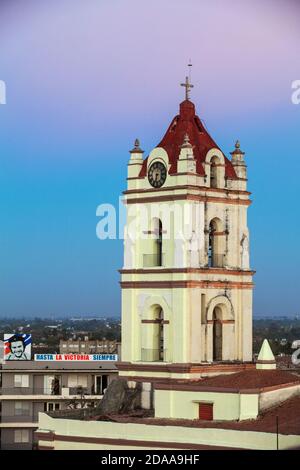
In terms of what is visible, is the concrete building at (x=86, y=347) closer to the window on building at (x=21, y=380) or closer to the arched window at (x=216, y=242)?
the window on building at (x=21, y=380)

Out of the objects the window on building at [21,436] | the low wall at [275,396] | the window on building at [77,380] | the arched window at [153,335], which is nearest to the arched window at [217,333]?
the arched window at [153,335]

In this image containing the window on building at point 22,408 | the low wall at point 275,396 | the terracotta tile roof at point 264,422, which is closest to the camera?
the terracotta tile roof at point 264,422

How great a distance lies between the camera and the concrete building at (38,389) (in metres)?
70.3

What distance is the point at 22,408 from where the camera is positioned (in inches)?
2790

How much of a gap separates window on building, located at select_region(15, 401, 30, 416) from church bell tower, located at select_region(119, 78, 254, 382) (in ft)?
65.2

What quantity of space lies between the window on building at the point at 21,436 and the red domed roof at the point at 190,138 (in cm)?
2135

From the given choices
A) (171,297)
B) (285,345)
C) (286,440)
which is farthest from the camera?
(285,345)

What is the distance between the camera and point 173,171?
5053 centimetres

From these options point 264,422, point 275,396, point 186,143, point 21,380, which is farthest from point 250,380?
point 21,380

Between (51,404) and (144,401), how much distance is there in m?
20.6

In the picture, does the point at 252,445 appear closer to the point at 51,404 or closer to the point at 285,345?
the point at 51,404

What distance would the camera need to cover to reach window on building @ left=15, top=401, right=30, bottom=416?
70812mm

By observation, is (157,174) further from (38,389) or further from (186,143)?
(38,389)
